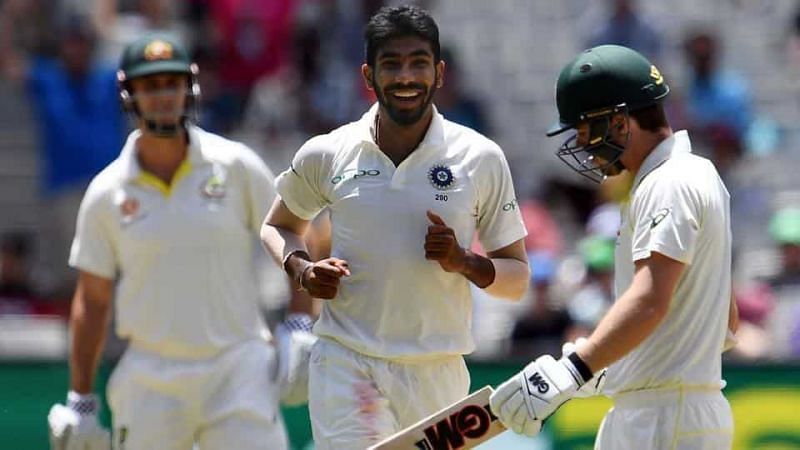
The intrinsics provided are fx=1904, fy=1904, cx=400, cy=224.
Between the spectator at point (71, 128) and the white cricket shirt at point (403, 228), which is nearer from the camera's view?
the white cricket shirt at point (403, 228)

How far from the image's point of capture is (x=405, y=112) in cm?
591

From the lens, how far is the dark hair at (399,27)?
5.86 meters

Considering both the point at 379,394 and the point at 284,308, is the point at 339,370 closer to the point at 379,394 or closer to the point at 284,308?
the point at 379,394

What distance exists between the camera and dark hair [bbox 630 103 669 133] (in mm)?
5488

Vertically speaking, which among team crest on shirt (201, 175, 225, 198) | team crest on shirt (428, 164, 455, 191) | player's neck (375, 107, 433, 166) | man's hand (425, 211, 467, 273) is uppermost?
player's neck (375, 107, 433, 166)

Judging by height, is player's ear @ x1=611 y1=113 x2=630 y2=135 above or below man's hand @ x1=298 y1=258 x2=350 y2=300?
above

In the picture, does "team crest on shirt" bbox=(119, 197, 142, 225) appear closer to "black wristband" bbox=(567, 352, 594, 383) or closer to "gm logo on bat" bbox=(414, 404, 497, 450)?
"gm logo on bat" bbox=(414, 404, 497, 450)

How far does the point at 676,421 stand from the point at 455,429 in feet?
2.07

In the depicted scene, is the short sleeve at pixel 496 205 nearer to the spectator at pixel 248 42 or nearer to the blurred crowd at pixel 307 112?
the blurred crowd at pixel 307 112

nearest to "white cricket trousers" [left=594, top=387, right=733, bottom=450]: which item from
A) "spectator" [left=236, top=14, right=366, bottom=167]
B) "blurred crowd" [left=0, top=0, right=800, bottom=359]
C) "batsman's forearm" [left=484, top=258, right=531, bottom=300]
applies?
"batsman's forearm" [left=484, top=258, right=531, bottom=300]

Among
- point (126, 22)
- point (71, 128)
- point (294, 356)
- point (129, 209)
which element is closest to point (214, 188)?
point (129, 209)

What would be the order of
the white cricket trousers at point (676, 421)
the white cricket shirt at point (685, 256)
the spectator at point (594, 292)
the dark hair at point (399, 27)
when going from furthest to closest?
the spectator at point (594, 292) < the dark hair at point (399, 27) < the white cricket trousers at point (676, 421) < the white cricket shirt at point (685, 256)

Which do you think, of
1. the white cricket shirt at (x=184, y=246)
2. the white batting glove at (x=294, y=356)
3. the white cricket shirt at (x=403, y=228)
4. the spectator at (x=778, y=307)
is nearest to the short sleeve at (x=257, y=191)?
the white cricket shirt at (x=184, y=246)

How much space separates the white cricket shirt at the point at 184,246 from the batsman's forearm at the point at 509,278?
58.8 inches
